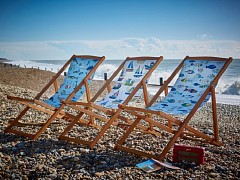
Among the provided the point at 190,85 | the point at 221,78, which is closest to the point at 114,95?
the point at 190,85

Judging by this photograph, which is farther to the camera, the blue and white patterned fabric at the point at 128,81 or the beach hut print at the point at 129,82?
the beach hut print at the point at 129,82

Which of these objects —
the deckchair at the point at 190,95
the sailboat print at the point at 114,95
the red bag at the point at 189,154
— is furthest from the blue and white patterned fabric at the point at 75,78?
the red bag at the point at 189,154

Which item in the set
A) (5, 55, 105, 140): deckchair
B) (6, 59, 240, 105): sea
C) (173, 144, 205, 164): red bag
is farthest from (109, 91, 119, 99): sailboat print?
(6, 59, 240, 105): sea

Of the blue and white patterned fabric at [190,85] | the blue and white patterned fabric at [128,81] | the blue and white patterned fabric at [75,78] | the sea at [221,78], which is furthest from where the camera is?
the sea at [221,78]

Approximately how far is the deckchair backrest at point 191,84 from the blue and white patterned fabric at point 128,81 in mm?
477

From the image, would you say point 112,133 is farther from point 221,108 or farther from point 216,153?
point 221,108

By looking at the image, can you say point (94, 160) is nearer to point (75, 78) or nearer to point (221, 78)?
point (75, 78)

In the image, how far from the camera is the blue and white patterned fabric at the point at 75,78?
5.02m

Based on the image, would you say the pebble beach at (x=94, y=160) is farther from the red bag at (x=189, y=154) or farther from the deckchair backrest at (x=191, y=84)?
the deckchair backrest at (x=191, y=84)

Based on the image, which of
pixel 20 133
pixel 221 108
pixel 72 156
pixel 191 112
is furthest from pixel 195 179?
pixel 221 108

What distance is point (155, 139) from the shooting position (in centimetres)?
470

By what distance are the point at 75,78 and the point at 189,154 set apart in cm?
243

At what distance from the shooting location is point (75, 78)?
5.28 meters

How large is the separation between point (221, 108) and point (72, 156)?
712cm
